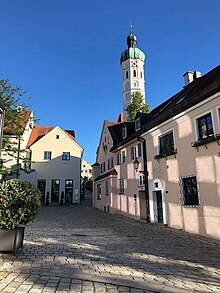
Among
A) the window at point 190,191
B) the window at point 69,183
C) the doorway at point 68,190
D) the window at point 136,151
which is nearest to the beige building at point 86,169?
the doorway at point 68,190

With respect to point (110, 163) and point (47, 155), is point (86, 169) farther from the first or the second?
point (110, 163)

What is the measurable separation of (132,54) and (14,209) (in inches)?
3016

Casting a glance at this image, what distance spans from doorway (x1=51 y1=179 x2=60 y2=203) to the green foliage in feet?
92.9

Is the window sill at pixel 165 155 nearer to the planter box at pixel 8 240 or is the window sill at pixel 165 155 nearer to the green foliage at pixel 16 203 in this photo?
the green foliage at pixel 16 203

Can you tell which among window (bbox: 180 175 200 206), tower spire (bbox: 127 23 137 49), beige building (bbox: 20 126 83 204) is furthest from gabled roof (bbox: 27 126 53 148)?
tower spire (bbox: 127 23 137 49)

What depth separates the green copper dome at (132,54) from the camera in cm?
7569

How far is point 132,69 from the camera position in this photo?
74750 mm

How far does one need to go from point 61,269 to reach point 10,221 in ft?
6.67

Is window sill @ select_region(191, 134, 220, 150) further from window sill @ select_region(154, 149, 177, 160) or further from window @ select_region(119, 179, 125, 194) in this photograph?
window @ select_region(119, 179, 125, 194)

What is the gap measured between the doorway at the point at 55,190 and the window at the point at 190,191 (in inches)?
997

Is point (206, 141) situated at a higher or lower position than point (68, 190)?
higher

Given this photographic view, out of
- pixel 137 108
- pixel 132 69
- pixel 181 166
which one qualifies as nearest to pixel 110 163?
pixel 181 166

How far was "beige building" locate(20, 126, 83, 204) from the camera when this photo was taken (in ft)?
113

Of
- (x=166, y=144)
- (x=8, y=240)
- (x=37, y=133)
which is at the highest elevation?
(x=37, y=133)
